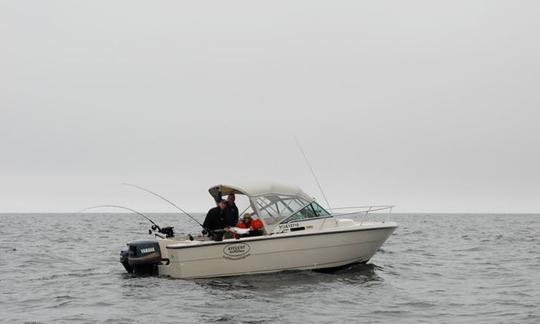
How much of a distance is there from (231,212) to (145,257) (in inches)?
101

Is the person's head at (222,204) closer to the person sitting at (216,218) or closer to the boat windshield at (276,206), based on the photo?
the person sitting at (216,218)

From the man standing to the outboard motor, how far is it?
1.98m

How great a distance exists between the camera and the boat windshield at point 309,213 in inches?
653

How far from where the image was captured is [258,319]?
11234mm

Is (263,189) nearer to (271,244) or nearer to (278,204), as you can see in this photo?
(278,204)

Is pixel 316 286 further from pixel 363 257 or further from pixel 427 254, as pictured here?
pixel 427 254

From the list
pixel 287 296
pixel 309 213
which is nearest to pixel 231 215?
pixel 309 213

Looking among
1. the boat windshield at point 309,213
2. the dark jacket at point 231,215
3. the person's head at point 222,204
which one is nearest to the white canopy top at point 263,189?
the boat windshield at point 309,213

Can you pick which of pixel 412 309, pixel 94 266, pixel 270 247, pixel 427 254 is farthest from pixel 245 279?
pixel 427 254

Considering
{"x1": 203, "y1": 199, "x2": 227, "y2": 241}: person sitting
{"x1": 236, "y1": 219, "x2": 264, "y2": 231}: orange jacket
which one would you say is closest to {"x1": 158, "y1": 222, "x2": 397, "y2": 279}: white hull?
{"x1": 236, "y1": 219, "x2": 264, "y2": 231}: orange jacket

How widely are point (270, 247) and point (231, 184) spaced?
7.97 ft

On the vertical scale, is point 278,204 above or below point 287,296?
above

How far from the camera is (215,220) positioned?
1669cm

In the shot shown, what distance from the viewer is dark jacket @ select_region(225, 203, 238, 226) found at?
16828mm
